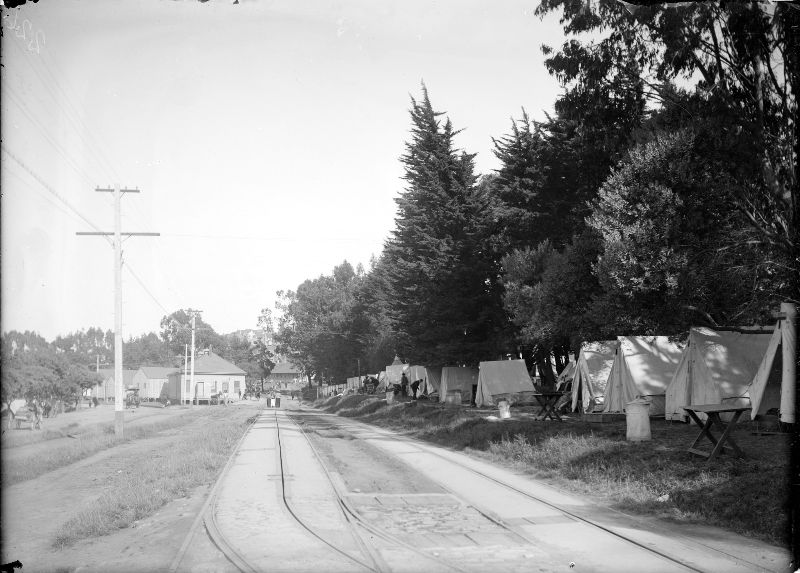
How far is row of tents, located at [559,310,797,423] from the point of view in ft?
46.2

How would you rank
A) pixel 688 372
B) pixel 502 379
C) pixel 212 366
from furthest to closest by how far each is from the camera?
pixel 212 366, pixel 502 379, pixel 688 372

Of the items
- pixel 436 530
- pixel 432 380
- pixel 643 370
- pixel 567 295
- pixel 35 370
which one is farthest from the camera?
pixel 432 380

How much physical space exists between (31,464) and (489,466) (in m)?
12.8

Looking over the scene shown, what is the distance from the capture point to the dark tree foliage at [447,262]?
123 feet

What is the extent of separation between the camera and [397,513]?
9711 mm

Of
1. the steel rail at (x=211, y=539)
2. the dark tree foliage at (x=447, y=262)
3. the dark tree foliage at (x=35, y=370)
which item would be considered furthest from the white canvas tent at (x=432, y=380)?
the steel rail at (x=211, y=539)

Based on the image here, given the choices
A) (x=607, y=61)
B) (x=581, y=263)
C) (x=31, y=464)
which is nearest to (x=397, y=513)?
(x=31, y=464)

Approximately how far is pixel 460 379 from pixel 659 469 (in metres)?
27.6

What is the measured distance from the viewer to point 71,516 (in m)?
10.6

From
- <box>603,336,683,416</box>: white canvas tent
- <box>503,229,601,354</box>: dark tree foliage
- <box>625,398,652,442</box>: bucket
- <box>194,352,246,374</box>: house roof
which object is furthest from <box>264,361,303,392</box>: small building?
<box>625,398,652,442</box>: bucket

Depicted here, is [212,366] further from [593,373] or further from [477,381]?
[593,373]

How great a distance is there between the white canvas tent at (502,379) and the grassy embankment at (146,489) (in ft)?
49.9

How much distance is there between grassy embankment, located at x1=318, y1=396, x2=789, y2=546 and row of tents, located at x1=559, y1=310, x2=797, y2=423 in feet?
→ 3.17

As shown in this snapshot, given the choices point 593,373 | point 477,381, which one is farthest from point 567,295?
point 477,381
